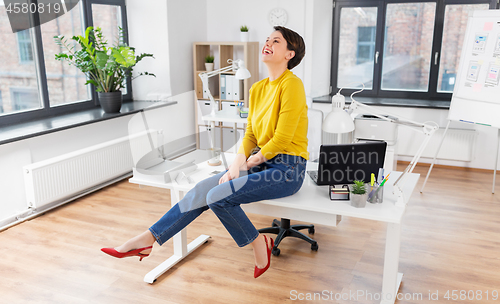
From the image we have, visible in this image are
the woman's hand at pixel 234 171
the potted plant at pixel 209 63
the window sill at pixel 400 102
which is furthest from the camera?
the potted plant at pixel 209 63

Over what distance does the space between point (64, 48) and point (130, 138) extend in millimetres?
1044

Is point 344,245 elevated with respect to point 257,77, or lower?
lower

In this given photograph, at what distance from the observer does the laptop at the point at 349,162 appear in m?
2.14

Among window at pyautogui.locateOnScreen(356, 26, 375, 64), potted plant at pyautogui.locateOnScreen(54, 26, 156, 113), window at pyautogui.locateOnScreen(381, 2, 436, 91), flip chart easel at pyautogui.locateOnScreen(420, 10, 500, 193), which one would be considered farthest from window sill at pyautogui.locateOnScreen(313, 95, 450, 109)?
potted plant at pyautogui.locateOnScreen(54, 26, 156, 113)

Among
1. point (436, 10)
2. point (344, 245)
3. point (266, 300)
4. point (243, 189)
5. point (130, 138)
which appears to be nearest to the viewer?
point (243, 189)

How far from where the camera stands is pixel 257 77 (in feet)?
17.3

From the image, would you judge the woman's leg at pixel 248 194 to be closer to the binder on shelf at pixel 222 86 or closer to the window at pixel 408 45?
the binder on shelf at pixel 222 86

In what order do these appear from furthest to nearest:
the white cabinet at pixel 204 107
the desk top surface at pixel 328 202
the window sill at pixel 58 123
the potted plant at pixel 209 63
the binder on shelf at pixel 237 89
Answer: the white cabinet at pixel 204 107, the potted plant at pixel 209 63, the binder on shelf at pixel 237 89, the window sill at pixel 58 123, the desk top surface at pixel 328 202

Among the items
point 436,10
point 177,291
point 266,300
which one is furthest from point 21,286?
point 436,10

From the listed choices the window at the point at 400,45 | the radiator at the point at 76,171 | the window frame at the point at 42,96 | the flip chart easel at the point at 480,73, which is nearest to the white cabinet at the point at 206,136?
the radiator at the point at 76,171

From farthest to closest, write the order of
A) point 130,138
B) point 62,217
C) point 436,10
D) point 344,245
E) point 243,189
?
point 436,10 < point 130,138 < point 62,217 < point 344,245 < point 243,189

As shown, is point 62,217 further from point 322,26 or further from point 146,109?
point 322,26

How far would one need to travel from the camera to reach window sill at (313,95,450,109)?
15.5 feet

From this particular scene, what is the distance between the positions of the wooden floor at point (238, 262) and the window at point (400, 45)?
189 cm
